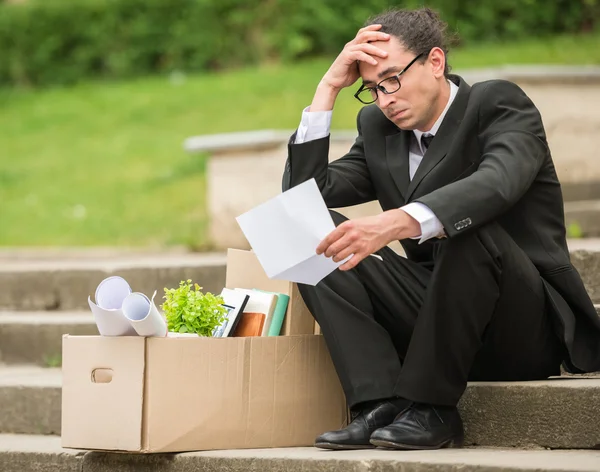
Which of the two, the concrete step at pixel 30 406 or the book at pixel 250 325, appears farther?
the concrete step at pixel 30 406

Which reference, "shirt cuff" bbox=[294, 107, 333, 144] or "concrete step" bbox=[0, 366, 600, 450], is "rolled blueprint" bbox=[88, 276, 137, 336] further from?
"concrete step" bbox=[0, 366, 600, 450]

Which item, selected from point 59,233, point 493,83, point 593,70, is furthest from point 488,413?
point 59,233

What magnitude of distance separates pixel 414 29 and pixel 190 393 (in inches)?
45.9

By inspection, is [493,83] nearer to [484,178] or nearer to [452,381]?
[484,178]

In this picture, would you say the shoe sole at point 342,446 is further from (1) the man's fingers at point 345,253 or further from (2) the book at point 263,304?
(1) the man's fingers at point 345,253

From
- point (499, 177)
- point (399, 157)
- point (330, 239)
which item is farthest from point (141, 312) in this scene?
point (499, 177)

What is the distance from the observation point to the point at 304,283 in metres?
2.83

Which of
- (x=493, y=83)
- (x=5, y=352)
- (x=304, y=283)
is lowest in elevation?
(x=5, y=352)

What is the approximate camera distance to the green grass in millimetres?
6852

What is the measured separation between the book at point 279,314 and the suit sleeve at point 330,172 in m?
0.31

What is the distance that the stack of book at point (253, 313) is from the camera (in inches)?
118

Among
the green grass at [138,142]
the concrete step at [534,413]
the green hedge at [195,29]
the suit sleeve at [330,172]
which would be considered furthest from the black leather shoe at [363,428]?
the green hedge at [195,29]

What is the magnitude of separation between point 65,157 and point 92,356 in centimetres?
595

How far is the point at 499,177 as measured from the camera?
268 centimetres
